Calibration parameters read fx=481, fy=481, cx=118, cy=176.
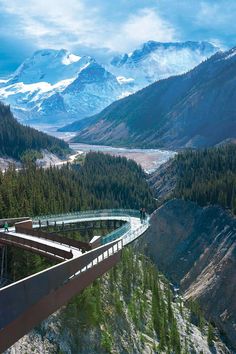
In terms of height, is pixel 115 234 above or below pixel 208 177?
above

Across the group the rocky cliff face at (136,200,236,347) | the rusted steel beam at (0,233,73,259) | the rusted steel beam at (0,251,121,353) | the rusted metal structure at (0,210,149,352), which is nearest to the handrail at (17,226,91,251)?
the rusted metal structure at (0,210,149,352)

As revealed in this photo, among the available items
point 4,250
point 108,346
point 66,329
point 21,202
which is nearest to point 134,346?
point 108,346

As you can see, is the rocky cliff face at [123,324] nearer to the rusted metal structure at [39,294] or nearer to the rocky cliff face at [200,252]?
the rocky cliff face at [200,252]

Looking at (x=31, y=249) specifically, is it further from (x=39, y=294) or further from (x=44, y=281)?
(x=39, y=294)

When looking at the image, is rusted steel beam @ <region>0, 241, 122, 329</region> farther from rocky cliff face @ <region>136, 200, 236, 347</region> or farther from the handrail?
rocky cliff face @ <region>136, 200, 236, 347</region>

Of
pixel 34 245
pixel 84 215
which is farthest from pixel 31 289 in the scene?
pixel 84 215

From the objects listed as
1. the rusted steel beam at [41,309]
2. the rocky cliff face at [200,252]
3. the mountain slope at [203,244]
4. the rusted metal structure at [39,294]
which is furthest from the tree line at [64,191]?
the rusted metal structure at [39,294]
